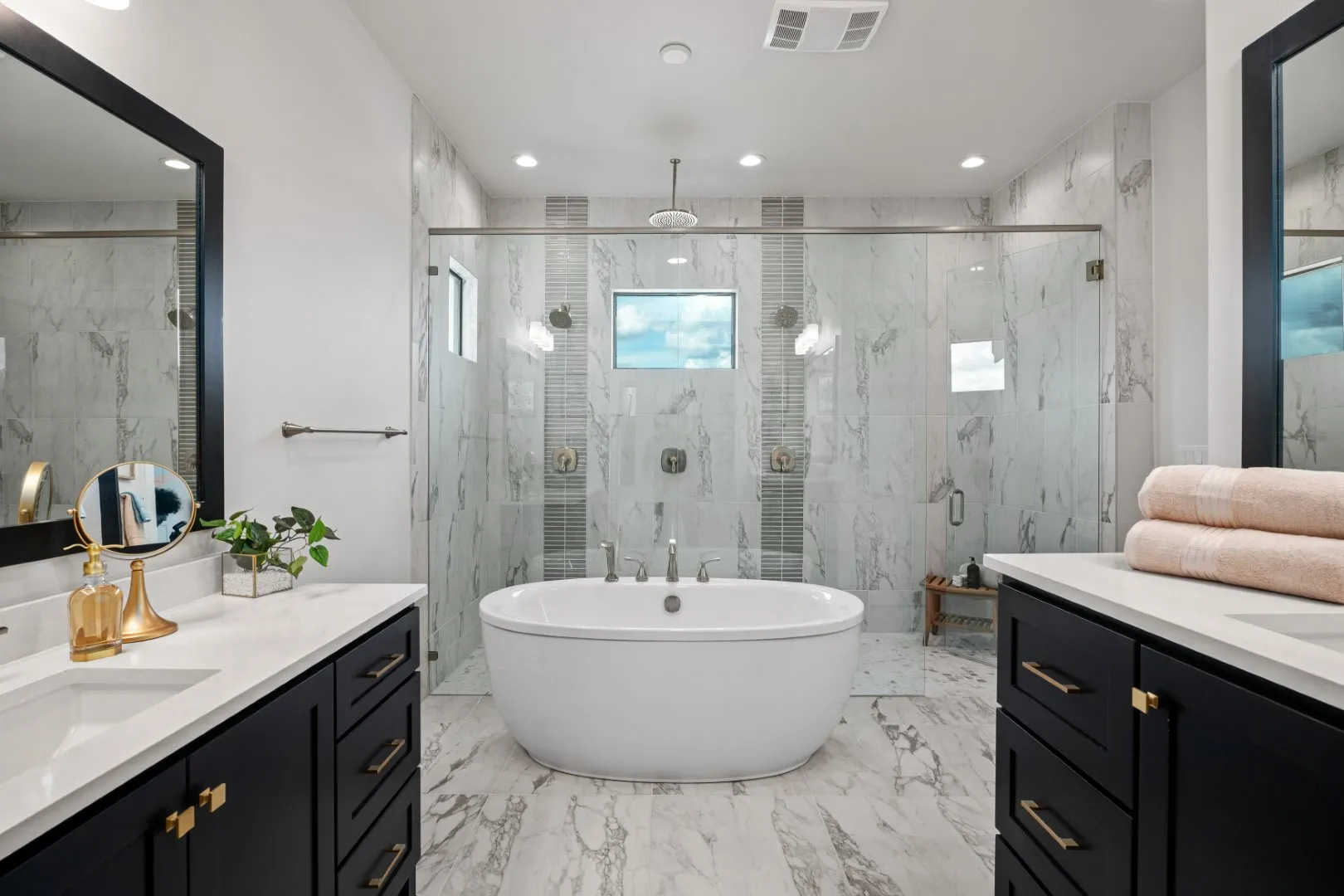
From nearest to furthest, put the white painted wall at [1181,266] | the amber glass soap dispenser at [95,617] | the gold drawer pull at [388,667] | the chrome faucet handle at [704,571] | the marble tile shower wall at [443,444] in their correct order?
the amber glass soap dispenser at [95,617]
the gold drawer pull at [388,667]
the white painted wall at [1181,266]
the marble tile shower wall at [443,444]
the chrome faucet handle at [704,571]

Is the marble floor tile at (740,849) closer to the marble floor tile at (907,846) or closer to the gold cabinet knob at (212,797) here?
the marble floor tile at (907,846)

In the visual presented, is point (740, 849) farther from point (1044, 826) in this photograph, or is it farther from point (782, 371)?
point (782, 371)

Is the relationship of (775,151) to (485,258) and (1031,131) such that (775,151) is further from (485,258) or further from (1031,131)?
(485,258)

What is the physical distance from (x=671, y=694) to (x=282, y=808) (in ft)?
4.54

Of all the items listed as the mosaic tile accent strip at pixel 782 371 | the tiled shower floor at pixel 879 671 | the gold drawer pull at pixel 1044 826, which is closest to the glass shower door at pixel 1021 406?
the tiled shower floor at pixel 879 671

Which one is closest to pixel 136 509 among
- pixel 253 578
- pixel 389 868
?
pixel 253 578

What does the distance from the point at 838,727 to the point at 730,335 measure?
1.77m

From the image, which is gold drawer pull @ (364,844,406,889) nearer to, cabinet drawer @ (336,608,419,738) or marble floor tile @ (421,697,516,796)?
cabinet drawer @ (336,608,419,738)

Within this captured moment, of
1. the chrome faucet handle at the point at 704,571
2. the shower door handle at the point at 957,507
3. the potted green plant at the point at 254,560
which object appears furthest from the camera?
the shower door handle at the point at 957,507

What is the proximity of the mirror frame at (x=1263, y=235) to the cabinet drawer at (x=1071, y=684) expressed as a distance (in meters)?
0.71

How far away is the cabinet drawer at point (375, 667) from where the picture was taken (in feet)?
3.88

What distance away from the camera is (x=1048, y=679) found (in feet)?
4.13

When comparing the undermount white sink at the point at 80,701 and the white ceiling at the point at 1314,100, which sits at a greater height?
the white ceiling at the point at 1314,100

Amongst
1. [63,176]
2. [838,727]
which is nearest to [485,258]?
[63,176]
